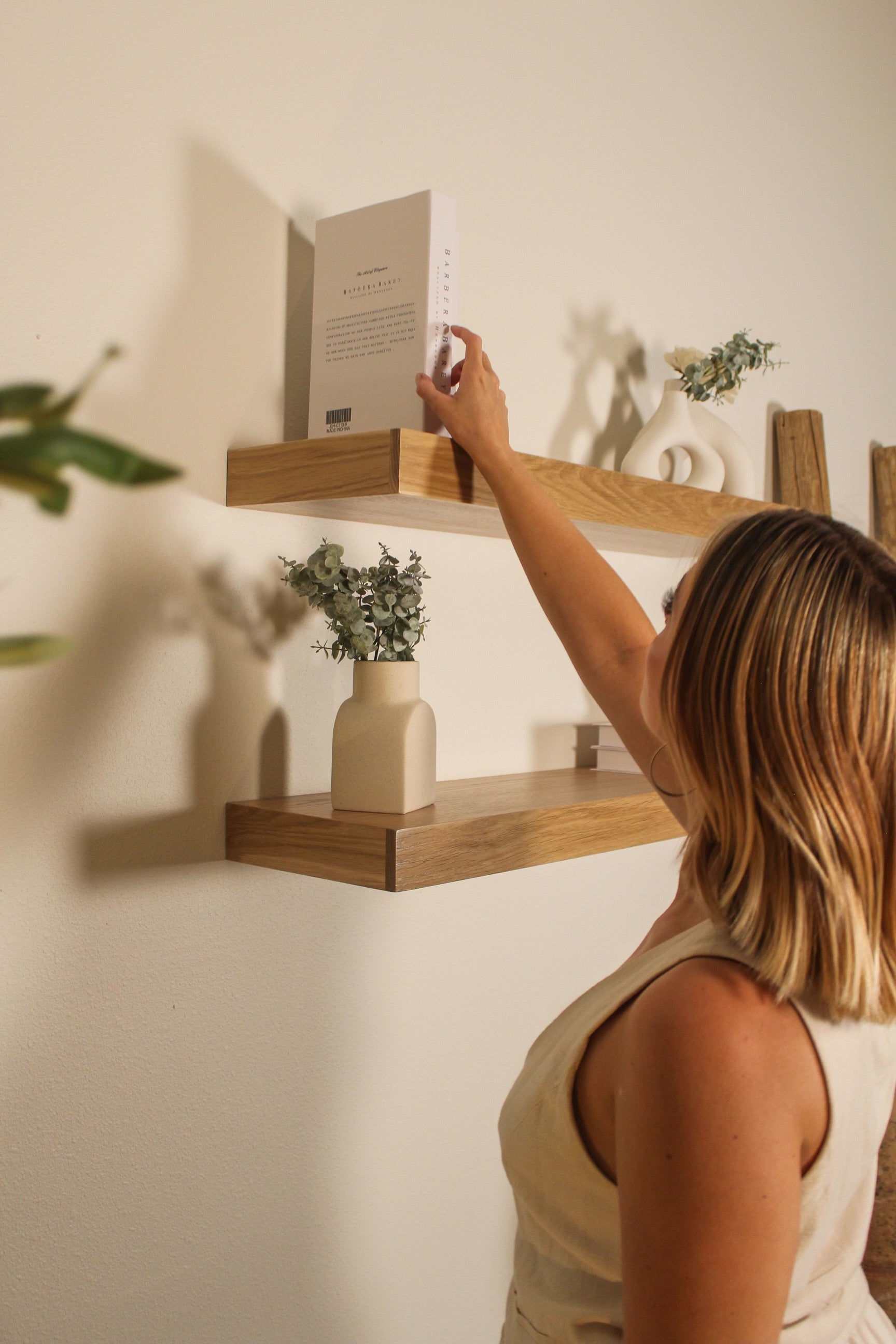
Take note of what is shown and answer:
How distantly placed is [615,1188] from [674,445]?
4.19 feet

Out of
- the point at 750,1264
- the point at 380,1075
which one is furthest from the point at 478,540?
the point at 750,1264

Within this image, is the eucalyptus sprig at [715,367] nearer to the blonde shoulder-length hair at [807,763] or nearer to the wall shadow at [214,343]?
the wall shadow at [214,343]

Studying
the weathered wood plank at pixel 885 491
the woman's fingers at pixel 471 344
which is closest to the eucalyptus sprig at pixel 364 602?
the woman's fingers at pixel 471 344

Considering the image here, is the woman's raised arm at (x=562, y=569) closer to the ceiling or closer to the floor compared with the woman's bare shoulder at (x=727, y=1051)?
closer to the ceiling

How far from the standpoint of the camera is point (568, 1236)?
0.89 meters

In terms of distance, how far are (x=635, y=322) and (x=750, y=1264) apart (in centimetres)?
158

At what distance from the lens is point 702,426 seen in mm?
1885

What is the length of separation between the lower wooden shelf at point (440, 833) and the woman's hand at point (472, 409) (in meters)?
0.40

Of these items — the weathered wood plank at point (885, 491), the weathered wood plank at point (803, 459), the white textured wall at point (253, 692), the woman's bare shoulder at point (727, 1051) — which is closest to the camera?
the woman's bare shoulder at point (727, 1051)

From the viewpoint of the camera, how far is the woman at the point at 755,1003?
2.19ft

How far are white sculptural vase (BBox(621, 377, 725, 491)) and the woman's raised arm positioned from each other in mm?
511

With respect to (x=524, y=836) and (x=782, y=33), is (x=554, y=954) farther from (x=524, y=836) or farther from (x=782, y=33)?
(x=782, y=33)

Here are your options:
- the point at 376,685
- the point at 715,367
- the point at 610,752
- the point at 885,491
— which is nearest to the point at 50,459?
the point at 376,685

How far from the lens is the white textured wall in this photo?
3.57ft
